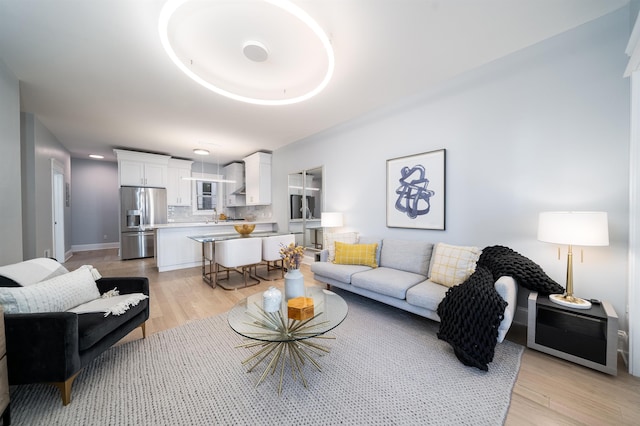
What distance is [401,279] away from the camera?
2.62 meters

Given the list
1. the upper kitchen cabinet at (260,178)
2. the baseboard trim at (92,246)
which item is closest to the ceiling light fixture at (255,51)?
the upper kitchen cabinet at (260,178)

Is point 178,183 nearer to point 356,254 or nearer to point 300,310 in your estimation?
point 356,254

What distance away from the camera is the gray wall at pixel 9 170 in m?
2.24

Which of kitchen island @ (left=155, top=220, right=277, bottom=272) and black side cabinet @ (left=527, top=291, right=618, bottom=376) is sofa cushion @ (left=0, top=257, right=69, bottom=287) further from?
black side cabinet @ (left=527, top=291, right=618, bottom=376)

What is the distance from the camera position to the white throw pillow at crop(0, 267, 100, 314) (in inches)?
57.8

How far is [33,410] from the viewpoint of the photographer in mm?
1409

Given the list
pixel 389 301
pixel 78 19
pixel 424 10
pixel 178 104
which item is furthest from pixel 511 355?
pixel 178 104

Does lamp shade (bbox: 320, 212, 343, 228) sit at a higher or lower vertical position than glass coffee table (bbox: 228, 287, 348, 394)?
higher

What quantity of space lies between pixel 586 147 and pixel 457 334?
1932 mm

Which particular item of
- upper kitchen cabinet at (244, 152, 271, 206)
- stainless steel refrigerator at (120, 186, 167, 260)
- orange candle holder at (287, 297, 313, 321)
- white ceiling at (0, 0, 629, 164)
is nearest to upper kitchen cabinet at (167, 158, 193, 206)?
stainless steel refrigerator at (120, 186, 167, 260)

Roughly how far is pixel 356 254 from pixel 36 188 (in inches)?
191

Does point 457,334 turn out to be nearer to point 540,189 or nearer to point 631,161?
point 540,189

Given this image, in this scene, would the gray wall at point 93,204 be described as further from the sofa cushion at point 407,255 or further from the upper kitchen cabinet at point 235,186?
the sofa cushion at point 407,255

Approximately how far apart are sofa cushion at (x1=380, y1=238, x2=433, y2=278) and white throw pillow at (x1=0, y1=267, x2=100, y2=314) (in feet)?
9.95
